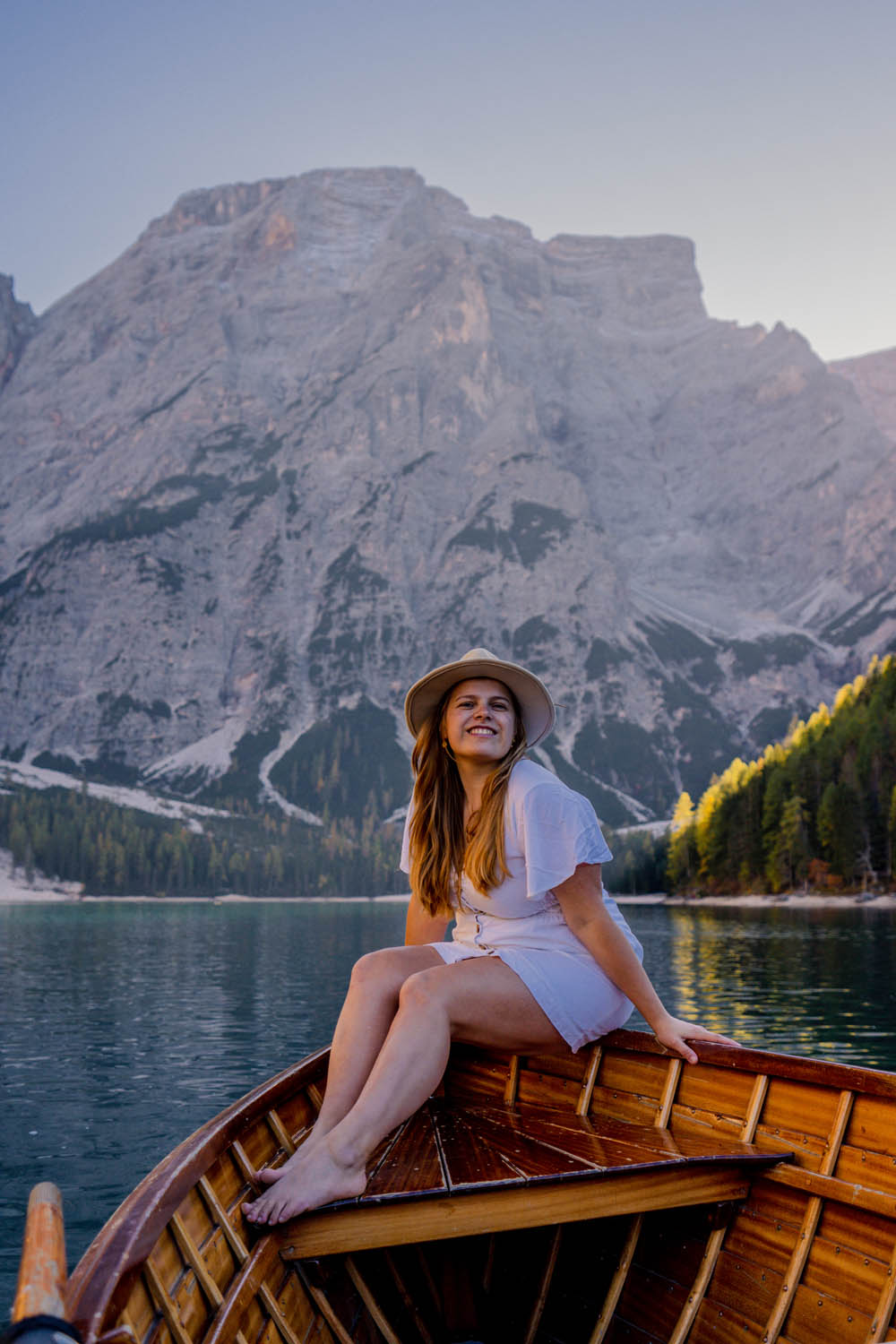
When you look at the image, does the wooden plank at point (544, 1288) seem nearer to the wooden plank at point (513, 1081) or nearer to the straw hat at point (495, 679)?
the wooden plank at point (513, 1081)

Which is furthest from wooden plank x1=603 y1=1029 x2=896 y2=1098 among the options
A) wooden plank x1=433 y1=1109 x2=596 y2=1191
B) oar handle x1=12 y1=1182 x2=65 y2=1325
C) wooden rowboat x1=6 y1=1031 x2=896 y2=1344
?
oar handle x1=12 y1=1182 x2=65 y2=1325

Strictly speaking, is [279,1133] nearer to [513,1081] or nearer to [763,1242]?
[513,1081]

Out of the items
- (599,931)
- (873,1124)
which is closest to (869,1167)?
(873,1124)

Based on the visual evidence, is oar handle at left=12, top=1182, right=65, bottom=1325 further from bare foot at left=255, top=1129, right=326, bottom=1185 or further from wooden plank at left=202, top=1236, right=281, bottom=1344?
bare foot at left=255, top=1129, right=326, bottom=1185

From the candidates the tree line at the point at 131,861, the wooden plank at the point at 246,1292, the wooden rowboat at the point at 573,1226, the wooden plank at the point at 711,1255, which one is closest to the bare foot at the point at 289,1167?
the wooden rowboat at the point at 573,1226

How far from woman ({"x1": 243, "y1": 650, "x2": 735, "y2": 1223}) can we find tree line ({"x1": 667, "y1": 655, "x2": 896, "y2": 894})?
2974 inches

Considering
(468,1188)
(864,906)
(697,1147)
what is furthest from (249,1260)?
(864,906)

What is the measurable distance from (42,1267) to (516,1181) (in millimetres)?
2532

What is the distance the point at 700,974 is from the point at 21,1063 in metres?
25.2

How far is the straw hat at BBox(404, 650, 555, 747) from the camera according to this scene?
6340mm

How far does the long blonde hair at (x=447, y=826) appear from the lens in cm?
581

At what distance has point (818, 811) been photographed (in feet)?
278

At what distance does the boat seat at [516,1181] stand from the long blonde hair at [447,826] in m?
1.42

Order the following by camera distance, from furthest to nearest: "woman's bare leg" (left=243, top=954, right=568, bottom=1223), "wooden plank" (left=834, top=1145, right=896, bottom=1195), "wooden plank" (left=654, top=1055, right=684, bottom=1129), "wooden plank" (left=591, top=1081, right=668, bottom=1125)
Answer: "wooden plank" (left=591, top=1081, right=668, bottom=1125), "wooden plank" (left=654, top=1055, right=684, bottom=1129), "wooden plank" (left=834, top=1145, right=896, bottom=1195), "woman's bare leg" (left=243, top=954, right=568, bottom=1223)
